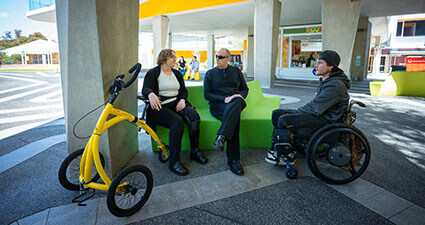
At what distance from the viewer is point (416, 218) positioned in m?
2.12

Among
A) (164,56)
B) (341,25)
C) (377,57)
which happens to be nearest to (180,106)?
(164,56)

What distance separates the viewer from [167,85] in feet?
10.6

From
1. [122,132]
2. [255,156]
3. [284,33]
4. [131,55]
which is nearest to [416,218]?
[255,156]

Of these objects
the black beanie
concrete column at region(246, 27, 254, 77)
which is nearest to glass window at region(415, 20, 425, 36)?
concrete column at region(246, 27, 254, 77)

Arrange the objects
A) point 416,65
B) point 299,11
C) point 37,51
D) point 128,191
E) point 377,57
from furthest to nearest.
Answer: point 377,57 → point 37,51 → point 416,65 → point 299,11 → point 128,191

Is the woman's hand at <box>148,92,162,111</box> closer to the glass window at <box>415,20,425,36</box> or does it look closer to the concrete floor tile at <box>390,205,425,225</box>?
the concrete floor tile at <box>390,205,425,225</box>

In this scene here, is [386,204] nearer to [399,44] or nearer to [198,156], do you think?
[198,156]

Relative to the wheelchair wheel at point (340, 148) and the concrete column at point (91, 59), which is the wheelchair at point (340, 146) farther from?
the concrete column at point (91, 59)

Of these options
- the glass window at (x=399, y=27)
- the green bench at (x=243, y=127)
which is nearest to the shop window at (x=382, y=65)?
the glass window at (x=399, y=27)

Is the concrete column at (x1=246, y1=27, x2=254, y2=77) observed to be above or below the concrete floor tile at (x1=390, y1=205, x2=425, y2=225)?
above

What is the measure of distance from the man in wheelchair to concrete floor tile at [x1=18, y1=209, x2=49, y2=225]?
2.34 metres

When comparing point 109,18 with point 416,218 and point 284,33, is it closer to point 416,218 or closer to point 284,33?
point 416,218

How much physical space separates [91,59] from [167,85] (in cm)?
102

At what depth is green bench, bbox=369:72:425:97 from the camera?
28.5ft
